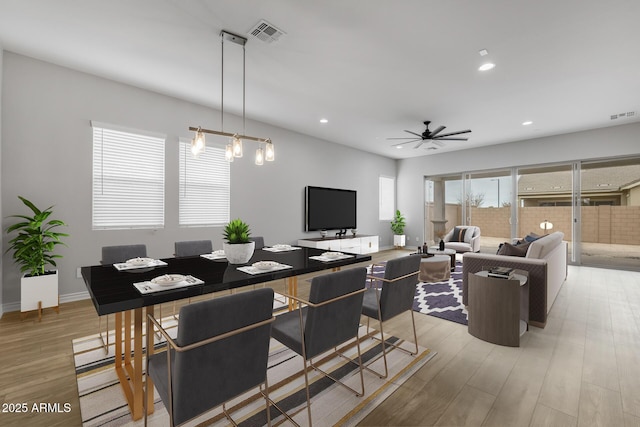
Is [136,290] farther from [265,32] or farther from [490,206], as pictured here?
[490,206]

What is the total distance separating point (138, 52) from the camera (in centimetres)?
321

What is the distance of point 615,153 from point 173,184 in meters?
8.16

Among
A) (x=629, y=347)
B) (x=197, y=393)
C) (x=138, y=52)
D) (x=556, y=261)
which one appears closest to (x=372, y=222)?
(x=556, y=261)

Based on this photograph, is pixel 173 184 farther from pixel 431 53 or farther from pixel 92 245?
pixel 431 53

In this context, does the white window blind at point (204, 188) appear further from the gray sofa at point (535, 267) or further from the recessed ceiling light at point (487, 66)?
the recessed ceiling light at point (487, 66)

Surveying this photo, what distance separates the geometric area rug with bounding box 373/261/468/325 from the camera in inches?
132

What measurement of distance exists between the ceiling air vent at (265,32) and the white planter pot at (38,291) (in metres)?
3.40

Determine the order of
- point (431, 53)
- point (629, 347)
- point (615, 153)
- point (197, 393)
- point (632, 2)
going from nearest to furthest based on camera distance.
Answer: point (197, 393), point (632, 2), point (629, 347), point (431, 53), point (615, 153)

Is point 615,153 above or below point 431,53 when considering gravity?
below

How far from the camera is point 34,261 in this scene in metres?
3.17

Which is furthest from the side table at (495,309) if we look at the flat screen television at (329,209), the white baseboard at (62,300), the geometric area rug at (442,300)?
the white baseboard at (62,300)

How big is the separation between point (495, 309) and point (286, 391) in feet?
6.41

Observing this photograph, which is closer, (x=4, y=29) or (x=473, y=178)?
(x=4, y=29)

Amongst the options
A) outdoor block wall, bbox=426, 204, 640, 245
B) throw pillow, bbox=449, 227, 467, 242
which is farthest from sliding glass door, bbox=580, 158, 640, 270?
throw pillow, bbox=449, 227, 467, 242
